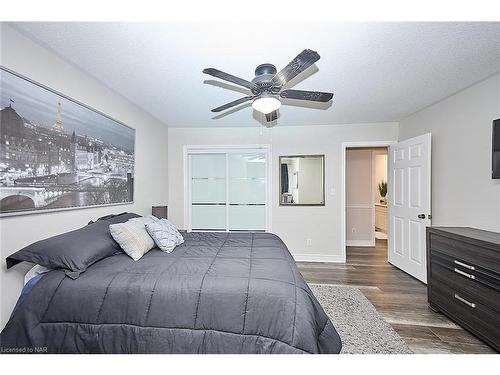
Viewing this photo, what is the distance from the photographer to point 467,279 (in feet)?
6.48

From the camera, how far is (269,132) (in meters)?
4.18

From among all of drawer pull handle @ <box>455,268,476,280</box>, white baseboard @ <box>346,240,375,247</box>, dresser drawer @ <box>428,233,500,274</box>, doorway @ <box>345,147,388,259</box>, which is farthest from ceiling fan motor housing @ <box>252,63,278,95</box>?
white baseboard @ <box>346,240,375,247</box>

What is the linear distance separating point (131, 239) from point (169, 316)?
2.72ft

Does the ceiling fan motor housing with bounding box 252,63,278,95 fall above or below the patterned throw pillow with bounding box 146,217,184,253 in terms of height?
above

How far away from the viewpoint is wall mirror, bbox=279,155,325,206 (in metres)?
4.17

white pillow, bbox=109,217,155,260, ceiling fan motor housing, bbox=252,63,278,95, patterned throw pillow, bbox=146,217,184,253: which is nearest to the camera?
ceiling fan motor housing, bbox=252,63,278,95

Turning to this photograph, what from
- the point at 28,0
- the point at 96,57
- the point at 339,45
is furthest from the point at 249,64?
the point at 28,0

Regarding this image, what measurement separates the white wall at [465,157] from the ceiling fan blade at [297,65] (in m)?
2.20

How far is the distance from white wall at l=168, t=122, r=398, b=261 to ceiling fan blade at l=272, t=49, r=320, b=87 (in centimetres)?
253

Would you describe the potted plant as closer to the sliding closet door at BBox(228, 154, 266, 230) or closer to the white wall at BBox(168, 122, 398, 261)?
the white wall at BBox(168, 122, 398, 261)

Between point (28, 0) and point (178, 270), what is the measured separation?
153 cm
